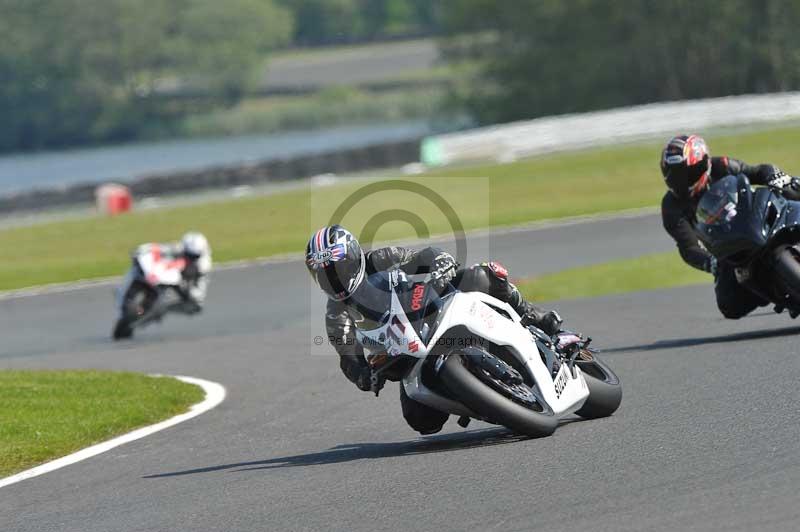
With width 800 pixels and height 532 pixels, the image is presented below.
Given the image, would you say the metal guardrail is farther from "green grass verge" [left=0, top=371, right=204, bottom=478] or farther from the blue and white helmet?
the blue and white helmet

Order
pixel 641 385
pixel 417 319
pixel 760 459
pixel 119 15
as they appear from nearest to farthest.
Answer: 1. pixel 760 459
2. pixel 417 319
3. pixel 641 385
4. pixel 119 15

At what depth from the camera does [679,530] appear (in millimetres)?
5191

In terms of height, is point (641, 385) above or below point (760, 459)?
below

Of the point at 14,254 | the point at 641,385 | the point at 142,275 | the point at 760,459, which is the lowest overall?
the point at 14,254

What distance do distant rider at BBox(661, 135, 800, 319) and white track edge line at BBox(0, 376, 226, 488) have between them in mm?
3954

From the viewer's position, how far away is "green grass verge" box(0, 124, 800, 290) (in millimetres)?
27078

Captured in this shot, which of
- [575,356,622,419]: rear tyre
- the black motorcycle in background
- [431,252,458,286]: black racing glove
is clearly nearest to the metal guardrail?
the black motorcycle in background

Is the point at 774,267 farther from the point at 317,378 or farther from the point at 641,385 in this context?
the point at 317,378

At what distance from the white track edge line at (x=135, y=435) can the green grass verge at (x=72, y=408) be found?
0.10 m

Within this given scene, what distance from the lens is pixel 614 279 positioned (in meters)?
18.6

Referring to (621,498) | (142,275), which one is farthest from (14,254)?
(621,498)

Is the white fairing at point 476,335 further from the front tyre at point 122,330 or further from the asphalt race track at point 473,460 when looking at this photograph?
the front tyre at point 122,330

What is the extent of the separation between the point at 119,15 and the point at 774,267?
7014 cm

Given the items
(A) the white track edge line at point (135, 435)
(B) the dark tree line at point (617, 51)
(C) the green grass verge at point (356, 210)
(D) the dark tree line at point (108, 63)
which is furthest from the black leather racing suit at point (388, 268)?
(D) the dark tree line at point (108, 63)
